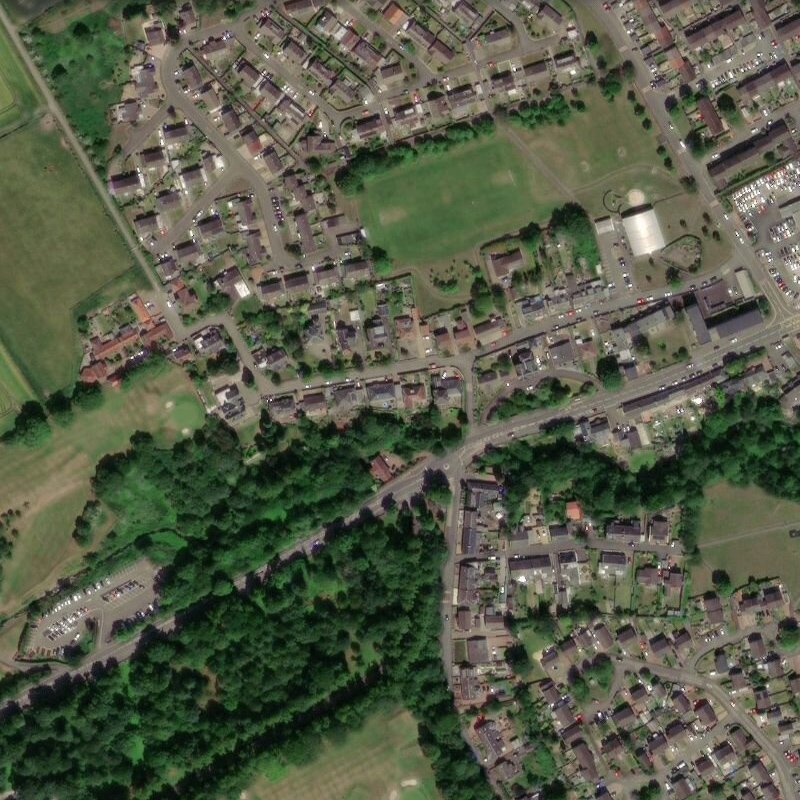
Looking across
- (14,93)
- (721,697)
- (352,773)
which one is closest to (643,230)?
(721,697)

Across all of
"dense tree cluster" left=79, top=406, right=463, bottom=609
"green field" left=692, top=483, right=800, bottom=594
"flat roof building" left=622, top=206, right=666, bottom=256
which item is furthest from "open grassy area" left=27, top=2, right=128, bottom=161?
"green field" left=692, top=483, right=800, bottom=594

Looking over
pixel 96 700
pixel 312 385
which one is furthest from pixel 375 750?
pixel 312 385

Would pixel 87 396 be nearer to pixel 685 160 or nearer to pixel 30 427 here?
pixel 30 427

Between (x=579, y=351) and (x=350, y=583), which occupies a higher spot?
(x=579, y=351)

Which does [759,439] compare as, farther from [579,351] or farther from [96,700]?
[96,700]

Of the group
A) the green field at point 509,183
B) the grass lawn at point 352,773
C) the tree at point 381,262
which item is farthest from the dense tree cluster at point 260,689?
the green field at point 509,183

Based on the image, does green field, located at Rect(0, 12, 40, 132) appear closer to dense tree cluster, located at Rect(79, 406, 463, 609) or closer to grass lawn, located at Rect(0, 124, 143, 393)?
grass lawn, located at Rect(0, 124, 143, 393)
